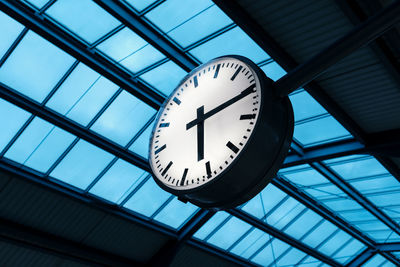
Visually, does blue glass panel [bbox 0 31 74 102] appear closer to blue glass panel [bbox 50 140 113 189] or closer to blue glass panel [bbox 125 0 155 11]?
blue glass panel [bbox 50 140 113 189]

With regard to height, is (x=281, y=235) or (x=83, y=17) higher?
(x=83, y=17)

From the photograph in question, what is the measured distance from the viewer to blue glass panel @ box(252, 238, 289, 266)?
22562 mm

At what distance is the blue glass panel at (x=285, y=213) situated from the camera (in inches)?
798

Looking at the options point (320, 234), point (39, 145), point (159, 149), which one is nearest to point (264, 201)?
point (320, 234)

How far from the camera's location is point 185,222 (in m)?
19.4

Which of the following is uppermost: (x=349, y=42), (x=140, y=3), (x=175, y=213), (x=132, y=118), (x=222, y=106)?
(x=140, y=3)

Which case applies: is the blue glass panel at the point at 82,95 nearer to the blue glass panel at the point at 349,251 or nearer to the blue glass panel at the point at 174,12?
the blue glass panel at the point at 174,12

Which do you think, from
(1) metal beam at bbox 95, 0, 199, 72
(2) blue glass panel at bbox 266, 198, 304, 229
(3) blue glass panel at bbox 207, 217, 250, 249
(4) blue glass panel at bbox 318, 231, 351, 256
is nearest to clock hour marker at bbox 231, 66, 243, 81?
(1) metal beam at bbox 95, 0, 199, 72

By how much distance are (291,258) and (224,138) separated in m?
23.1

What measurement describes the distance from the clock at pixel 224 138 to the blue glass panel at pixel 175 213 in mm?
14898

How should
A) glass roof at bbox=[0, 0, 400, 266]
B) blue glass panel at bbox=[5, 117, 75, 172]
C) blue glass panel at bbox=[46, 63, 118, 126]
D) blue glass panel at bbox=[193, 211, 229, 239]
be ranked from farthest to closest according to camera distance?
blue glass panel at bbox=[193, 211, 229, 239] → blue glass panel at bbox=[5, 117, 75, 172] → blue glass panel at bbox=[46, 63, 118, 126] → glass roof at bbox=[0, 0, 400, 266]

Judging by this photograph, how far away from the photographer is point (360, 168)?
16.9 metres

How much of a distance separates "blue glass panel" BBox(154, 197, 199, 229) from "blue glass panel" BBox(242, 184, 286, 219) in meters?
2.50

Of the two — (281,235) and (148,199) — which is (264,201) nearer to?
(281,235)
